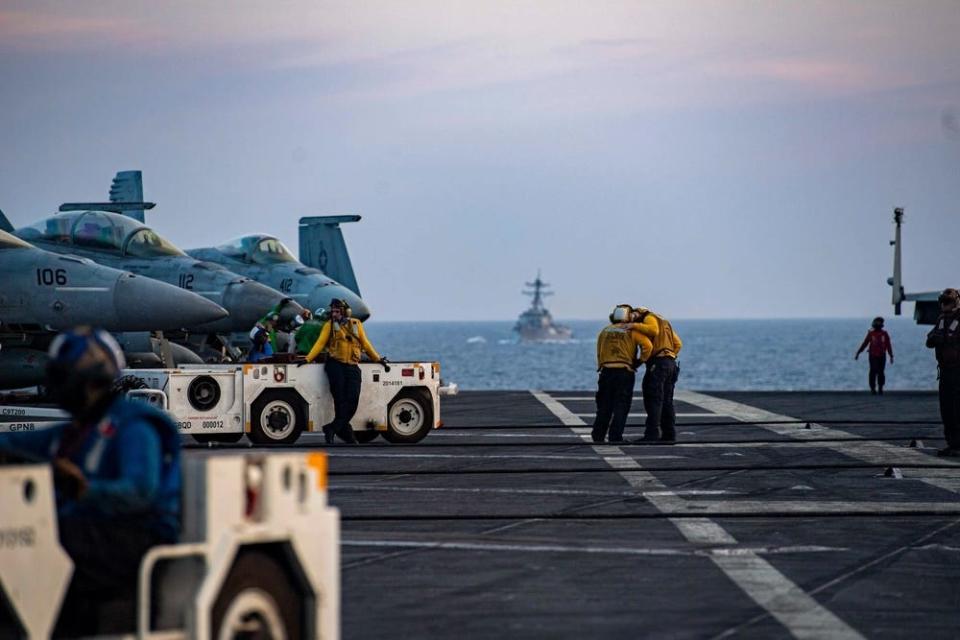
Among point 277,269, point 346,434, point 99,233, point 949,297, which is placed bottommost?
point 346,434

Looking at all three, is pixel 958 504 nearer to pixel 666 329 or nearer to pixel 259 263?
pixel 666 329

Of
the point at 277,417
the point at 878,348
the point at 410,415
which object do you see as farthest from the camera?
the point at 878,348

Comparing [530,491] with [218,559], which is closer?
[218,559]

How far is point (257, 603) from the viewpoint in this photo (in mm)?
6266

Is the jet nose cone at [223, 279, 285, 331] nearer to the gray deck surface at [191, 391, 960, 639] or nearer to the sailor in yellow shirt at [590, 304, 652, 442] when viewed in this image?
the gray deck surface at [191, 391, 960, 639]

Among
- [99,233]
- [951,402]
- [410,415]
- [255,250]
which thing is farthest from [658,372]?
[255,250]

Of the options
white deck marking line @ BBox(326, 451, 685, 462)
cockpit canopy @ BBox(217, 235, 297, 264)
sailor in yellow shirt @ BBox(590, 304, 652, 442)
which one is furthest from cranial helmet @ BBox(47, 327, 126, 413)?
cockpit canopy @ BBox(217, 235, 297, 264)

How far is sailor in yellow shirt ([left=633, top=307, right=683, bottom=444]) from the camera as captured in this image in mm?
20641

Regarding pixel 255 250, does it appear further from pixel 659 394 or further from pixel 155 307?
pixel 659 394

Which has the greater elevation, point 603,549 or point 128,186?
point 128,186

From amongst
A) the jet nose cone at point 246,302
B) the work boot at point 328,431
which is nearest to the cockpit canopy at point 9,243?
the work boot at point 328,431

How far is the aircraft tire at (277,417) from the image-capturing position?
65.9 ft

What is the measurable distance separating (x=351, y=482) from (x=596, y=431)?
6.15 metres

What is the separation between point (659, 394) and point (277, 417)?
16.3 feet
